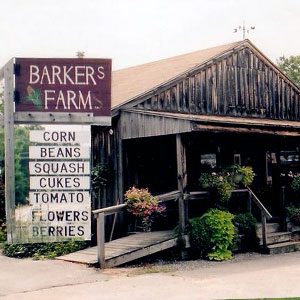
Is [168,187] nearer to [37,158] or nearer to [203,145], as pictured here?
[203,145]

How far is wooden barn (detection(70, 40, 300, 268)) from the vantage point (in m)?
14.7

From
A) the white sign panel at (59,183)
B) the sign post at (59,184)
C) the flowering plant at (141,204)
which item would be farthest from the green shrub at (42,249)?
the white sign panel at (59,183)

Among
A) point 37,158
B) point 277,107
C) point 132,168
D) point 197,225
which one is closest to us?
point 37,158

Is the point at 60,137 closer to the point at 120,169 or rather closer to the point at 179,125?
the point at 179,125

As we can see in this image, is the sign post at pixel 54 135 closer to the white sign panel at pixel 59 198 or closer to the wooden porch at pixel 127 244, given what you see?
the white sign panel at pixel 59 198

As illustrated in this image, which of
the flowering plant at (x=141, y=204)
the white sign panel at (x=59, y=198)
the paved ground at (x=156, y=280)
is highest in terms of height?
the white sign panel at (x=59, y=198)

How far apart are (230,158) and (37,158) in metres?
12.3

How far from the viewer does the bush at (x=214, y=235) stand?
13.5 meters

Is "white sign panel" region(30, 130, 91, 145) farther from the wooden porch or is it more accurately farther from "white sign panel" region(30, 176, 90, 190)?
the wooden porch

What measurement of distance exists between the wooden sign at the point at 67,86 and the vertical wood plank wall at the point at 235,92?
9727mm

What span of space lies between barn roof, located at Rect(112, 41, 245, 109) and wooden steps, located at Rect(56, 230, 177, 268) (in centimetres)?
394

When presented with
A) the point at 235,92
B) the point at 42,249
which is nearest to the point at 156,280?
the point at 42,249

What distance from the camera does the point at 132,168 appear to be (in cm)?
1625

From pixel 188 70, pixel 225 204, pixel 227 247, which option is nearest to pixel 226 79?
pixel 188 70
